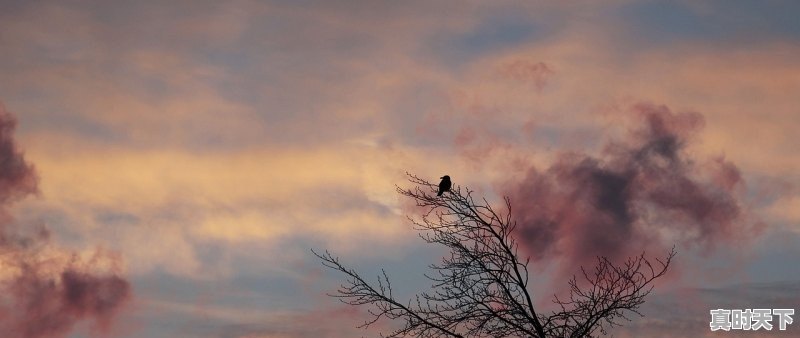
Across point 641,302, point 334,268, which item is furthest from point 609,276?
point 334,268

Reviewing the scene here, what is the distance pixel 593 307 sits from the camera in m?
19.1

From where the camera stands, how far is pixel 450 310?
1891cm

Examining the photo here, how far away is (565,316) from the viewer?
19.0 meters

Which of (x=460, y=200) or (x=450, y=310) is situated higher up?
(x=460, y=200)

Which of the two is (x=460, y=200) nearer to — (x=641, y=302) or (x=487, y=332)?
(x=487, y=332)

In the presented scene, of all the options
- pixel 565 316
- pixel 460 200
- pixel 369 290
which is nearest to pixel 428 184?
pixel 460 200

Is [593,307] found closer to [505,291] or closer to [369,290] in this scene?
[505,291]

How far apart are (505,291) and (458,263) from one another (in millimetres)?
938

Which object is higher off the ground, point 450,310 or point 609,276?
point 609,276

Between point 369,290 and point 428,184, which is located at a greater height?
point 428,184

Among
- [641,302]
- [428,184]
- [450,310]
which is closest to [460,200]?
[428,184]

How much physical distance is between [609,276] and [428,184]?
11.9 feet

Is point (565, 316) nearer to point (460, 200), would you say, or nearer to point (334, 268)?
point (460, 200)

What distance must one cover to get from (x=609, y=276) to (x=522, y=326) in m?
1.99
